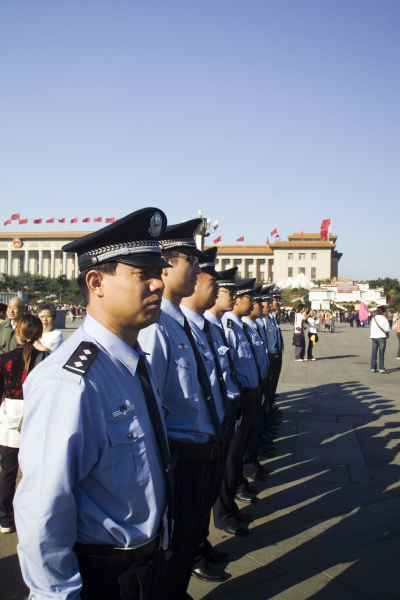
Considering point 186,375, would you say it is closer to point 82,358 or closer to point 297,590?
point 82,358

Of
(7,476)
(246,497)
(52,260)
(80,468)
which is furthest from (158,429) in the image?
(52,260)

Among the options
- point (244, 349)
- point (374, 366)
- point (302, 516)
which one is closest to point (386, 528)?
point (302, 516)

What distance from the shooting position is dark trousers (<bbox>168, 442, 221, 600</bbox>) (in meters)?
2.33

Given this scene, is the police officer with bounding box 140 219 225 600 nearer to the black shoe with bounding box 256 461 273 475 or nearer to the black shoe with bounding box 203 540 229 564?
the black shoe with bounding box 203 540 229 564

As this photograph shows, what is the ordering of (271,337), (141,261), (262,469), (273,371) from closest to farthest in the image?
(141,261), (262,469), (273,371), (271,337)

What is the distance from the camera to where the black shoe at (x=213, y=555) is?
342 centimetres

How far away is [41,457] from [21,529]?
0.21m

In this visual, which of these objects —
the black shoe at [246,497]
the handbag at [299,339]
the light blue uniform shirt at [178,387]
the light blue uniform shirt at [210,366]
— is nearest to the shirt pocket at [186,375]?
the light blue uniform shirt at [178,387]

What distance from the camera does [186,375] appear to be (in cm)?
262

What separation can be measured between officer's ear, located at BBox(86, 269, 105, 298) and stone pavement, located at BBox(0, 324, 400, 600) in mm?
2244

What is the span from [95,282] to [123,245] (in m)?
0.17

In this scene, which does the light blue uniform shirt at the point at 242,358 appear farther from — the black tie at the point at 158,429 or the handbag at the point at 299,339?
the handbag at the point at 299,339

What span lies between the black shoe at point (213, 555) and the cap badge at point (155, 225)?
2426 millimetres

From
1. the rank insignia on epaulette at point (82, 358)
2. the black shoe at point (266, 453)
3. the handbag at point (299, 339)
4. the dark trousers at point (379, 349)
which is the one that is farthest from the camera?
the handbag at point (299, 339)
